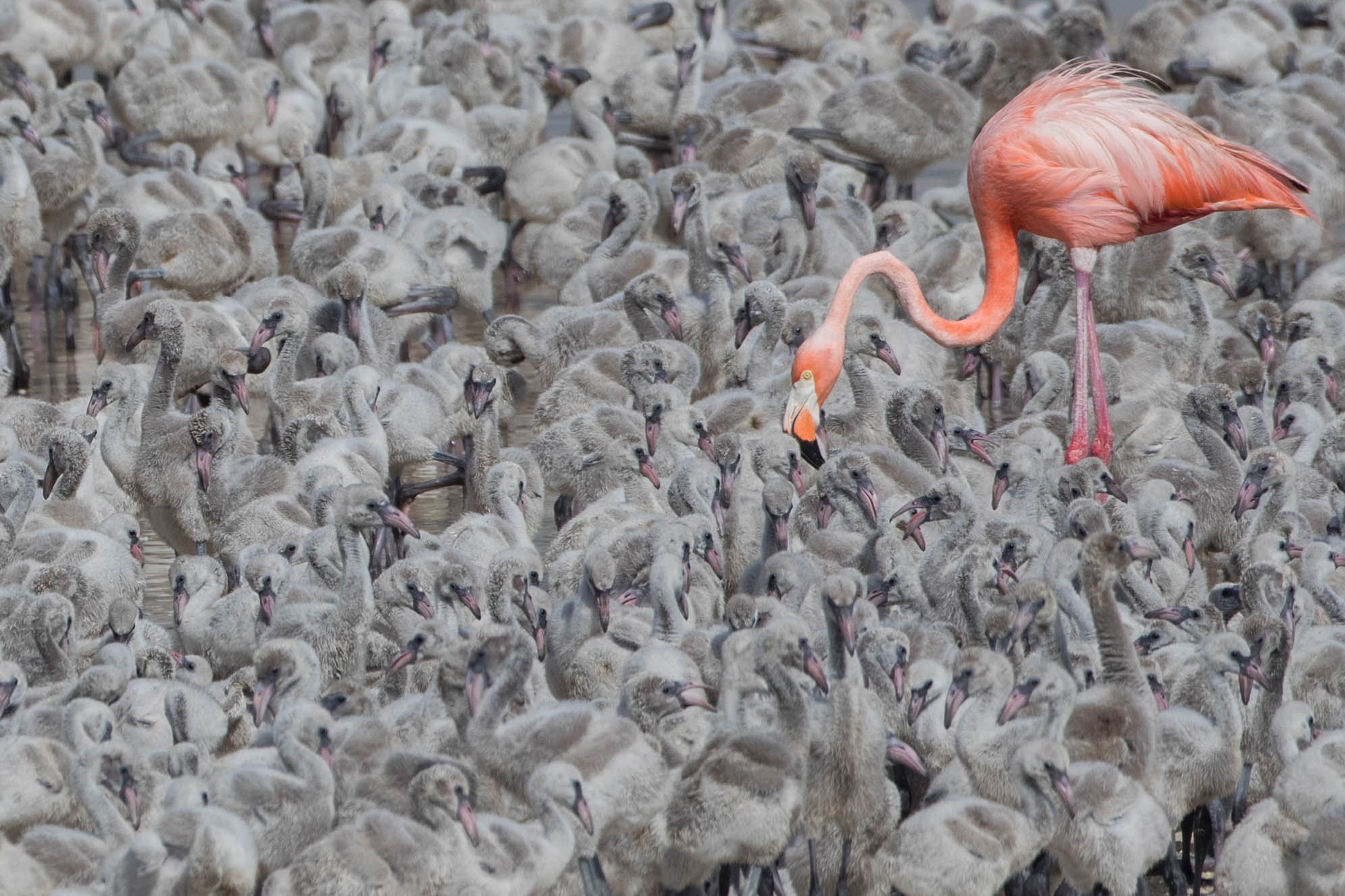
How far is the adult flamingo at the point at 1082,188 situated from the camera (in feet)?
33.3

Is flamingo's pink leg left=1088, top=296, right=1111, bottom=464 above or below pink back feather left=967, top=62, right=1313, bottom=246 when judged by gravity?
below

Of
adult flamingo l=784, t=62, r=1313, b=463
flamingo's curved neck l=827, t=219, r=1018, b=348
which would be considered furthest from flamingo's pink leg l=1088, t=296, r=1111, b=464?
flamingo's curved neck l=827, t=219, r=1018, b=348

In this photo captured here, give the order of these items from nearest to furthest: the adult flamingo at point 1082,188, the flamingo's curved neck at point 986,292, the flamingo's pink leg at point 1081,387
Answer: the flamingo's pink leg at point 1081,387 < the adult flamingo at point 1082,188 < the flamingo's curved neck at point 986,292

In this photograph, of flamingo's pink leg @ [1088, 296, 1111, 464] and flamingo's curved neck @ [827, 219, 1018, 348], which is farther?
flamingo's curved neck @ [827, 219, 1018, 348]

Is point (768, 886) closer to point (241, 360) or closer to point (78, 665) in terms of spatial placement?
point (78, 665)

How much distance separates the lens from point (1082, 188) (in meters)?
10.2

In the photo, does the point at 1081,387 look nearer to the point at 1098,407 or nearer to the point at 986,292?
the point at 1098,407

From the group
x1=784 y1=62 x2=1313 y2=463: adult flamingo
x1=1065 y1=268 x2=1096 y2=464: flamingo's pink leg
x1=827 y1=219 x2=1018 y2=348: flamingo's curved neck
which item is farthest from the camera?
x1=827 y1=219 x2=1018 y2=348: flamingo's curved neck

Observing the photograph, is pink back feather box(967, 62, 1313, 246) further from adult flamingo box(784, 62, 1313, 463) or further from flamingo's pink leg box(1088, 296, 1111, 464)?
flamingo's pink leg box(1088, 296, 1111, 464)

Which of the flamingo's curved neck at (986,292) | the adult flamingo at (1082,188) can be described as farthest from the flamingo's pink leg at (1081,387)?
the flamingo's curved neck at (986,292)

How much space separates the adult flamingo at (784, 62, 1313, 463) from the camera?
10.2 metres

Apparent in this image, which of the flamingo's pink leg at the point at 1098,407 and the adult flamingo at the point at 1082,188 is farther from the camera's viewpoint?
the adult flamingo at the point at 1082,188

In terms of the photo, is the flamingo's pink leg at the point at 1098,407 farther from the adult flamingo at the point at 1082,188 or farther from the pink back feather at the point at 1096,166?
the pink back feather at the point at 1096,166

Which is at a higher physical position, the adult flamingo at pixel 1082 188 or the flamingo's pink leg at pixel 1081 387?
the adult flamingo at pixel 1082 188
